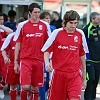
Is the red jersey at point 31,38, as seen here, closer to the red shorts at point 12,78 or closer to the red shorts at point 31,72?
the red shorts at point 31,72

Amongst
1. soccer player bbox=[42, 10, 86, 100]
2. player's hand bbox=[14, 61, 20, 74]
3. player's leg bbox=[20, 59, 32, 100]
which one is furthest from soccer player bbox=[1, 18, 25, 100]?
soccer player bbox=[42, 10, 86, 100]

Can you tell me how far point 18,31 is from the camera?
26.9 feet

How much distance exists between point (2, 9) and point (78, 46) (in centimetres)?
1009

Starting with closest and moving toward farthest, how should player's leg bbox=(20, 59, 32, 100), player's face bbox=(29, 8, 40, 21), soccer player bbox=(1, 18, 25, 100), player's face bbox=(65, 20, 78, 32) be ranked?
player's face bbox=(65, 20, 78, 32)
player's leg bbox=(20, 59, 32, 100)
player's face bbox=(29, 8, 40, 21)
soccer player bbox=(1, 18, 25, 100)

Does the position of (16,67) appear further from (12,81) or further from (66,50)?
(66,50)

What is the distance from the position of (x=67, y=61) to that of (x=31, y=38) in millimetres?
1469

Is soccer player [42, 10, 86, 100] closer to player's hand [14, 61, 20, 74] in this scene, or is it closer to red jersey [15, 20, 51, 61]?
red jersey [15, 20, 51, 61]

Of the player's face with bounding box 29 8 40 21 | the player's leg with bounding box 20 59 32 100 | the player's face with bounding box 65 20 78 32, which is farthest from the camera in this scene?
the player's face with bounding box 29 8 40 21

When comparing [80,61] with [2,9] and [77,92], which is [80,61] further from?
[2,9]

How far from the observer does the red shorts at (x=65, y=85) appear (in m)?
6.84

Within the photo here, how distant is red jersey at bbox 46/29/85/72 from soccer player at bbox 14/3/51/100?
1.18 m

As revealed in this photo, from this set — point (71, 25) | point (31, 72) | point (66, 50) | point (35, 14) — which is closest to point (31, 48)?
point (31, 72)

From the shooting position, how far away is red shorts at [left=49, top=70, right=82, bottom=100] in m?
6.84

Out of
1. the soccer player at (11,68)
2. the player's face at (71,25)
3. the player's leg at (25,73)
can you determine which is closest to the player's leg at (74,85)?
the player's face at (71,25)
